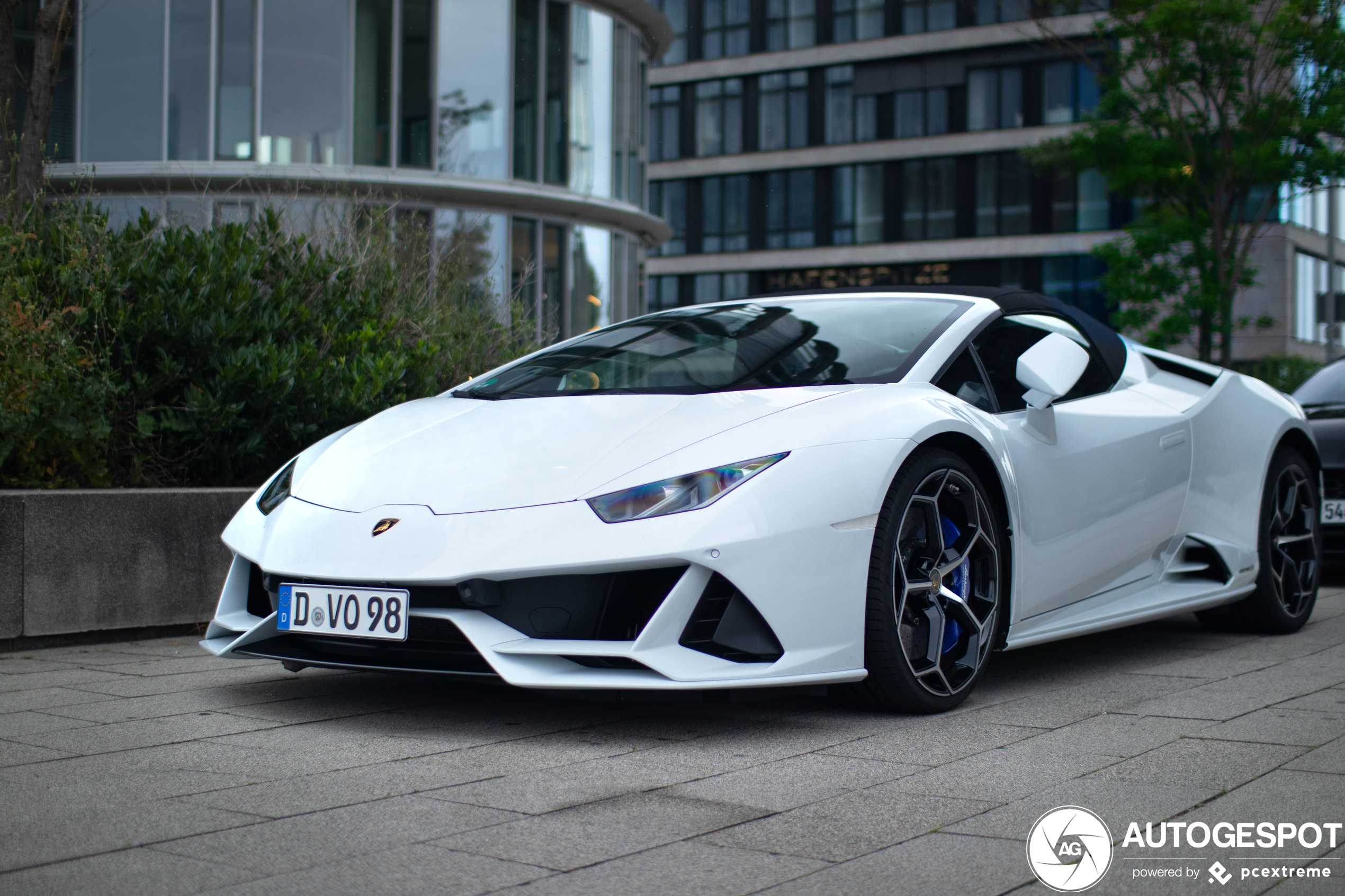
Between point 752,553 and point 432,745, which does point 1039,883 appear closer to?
point 752,553

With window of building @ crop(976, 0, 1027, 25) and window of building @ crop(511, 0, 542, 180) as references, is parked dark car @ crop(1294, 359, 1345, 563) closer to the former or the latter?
window of building @ crop(511, 0, 542, 180)

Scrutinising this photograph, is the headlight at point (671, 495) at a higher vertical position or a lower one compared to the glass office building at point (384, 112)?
lower

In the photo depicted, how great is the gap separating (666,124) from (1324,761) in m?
41.6

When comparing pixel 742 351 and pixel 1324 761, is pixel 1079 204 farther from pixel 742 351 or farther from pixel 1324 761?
pixel 1324 761

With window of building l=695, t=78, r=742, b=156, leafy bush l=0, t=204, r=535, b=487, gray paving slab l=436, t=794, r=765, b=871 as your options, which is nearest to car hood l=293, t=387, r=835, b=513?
gray paving slab l=436, t=794, r=765, b=871

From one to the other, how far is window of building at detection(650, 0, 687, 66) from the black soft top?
39205mm

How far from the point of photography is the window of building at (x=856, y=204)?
3969cm

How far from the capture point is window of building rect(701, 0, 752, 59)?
41719 mm

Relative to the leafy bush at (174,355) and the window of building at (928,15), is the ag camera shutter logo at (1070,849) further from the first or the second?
the window of building at (928,15)

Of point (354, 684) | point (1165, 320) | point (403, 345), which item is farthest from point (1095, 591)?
point (1165, 320)

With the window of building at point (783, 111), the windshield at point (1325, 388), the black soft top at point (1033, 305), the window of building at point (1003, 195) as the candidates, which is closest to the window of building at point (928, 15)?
the window of building at point (783, 111)

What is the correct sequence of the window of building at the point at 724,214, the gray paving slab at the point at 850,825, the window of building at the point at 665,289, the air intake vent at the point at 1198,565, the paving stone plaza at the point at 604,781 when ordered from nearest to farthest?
1. the paving stone plaza at the point at 604,781
2. the gray paving slab at the point at 850,825
3. the air intake vent at the point at 1198,565
4. the window of building at the point at 724,214
5. the window of building at the point at 665,289

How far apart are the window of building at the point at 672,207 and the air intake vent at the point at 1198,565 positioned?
3788 cm

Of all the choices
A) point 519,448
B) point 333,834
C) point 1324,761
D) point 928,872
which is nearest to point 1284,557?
point 1324,761
